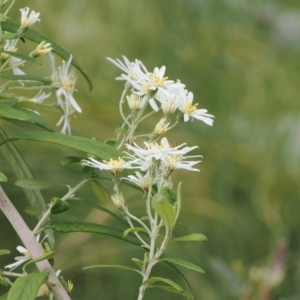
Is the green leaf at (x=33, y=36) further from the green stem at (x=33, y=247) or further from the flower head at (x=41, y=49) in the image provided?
the green stem at (x=33, y=247)

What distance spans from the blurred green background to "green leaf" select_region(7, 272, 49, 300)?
1.23 metres

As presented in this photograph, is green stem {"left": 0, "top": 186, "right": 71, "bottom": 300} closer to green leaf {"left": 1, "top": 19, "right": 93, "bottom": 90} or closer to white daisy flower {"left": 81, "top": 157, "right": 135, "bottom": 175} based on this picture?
white daisy flower {"left": 81, "top": 157, "right": 135, "bottom": 175}

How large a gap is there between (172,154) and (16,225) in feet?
0.42

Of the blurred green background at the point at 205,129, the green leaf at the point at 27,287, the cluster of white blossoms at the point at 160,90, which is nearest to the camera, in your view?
the green leaf at the point at 27,287

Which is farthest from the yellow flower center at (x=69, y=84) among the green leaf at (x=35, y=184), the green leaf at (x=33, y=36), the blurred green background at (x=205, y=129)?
the blurred green background at (x=205, y=129)

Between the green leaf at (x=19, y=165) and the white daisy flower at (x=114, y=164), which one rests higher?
the white daisy flower at (x=114, y=164)

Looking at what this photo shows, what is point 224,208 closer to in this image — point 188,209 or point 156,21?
point 188,209

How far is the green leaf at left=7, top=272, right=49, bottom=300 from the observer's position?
0.43 m

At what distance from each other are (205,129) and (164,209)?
63.8 inches

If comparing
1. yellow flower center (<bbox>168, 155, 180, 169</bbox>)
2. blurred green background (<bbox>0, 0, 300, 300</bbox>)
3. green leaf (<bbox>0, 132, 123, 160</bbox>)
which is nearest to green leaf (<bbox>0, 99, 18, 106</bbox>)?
green leaf (<bbox>0, 132, 123, 160</bbox>)

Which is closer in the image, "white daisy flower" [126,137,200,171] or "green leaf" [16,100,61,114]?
"white daisy flower" [126,137,200,171]

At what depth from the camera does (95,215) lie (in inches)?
69.2

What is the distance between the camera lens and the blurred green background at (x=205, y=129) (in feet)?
5.87

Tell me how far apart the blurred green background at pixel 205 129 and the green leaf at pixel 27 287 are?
1.23 meters
